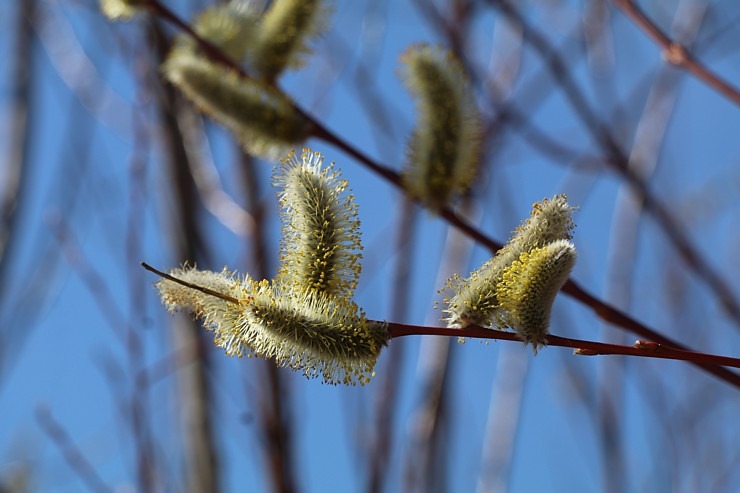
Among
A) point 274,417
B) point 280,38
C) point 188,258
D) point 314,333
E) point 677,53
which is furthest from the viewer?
point 188,258

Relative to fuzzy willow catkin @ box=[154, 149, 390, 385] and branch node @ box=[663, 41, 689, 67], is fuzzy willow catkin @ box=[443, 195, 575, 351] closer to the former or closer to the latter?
fuzzy willow catkin @ box=[154, 149, 390, 385]

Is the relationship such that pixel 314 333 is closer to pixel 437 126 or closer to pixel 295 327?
pixel 295 327

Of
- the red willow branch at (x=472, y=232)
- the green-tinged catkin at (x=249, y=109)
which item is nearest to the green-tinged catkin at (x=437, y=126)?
the red willow branch at (x=472, y=232)

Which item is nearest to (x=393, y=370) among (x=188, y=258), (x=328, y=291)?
(x=188, y=258)

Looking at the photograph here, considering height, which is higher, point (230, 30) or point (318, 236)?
point (230, 30)

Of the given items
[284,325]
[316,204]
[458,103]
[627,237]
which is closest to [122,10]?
[458,103]

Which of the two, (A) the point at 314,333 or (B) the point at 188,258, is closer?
(A) the point at 314,333

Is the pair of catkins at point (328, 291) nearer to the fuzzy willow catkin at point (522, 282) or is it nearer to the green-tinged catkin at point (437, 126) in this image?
the fuzzy willow catkin at point (522, 282)
